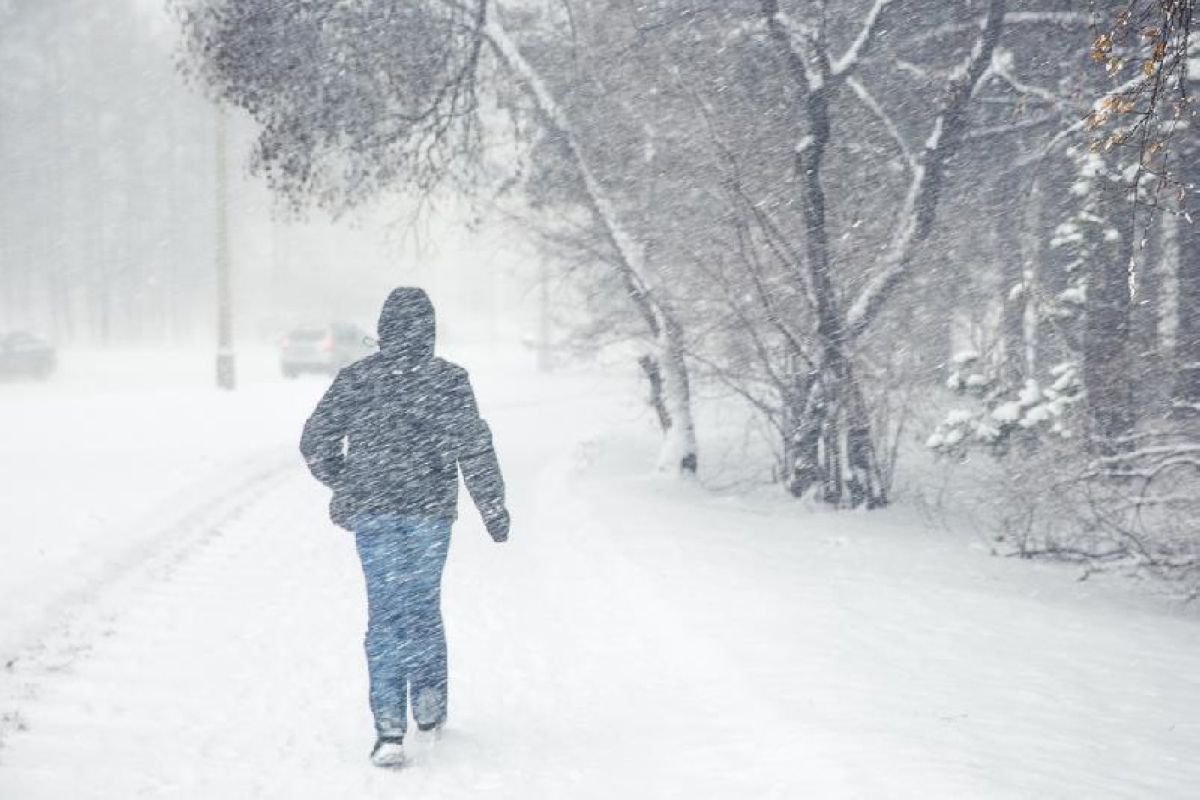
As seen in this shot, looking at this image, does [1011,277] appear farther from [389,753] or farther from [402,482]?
[389,753]

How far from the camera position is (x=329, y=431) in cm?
468

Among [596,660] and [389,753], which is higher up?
[389,753]

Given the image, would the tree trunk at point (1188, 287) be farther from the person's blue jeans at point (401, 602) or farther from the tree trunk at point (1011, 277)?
the person's blue jeans at point (401, 602)

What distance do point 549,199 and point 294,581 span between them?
718 centimetres

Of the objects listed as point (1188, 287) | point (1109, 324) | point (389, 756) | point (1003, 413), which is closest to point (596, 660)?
point (389, 756)

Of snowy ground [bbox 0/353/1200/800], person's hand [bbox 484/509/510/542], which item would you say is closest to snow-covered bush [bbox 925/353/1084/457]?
snowy ground [bbox 0/353/1200/800]

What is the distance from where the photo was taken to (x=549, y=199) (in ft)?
44.8

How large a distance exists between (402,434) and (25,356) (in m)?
33.2

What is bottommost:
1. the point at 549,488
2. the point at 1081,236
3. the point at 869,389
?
the point at 549,488

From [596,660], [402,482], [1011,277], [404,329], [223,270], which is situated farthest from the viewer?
[223,270]

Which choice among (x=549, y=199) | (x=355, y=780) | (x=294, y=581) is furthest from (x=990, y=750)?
(x=549, y=199)

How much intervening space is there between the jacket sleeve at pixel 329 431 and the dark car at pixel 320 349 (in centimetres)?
2730

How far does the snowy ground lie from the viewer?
4.38 meters

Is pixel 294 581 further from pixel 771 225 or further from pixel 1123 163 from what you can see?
pixel 1123 163
